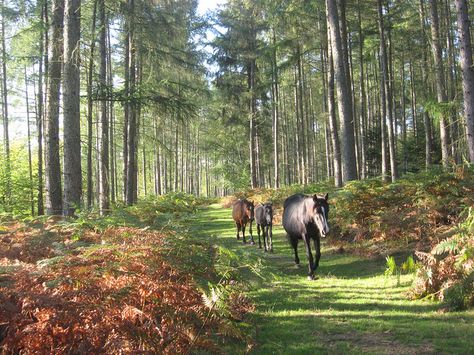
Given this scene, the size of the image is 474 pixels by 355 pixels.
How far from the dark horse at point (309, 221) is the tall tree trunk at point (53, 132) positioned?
6934 millimetres

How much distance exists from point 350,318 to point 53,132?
32.8ft

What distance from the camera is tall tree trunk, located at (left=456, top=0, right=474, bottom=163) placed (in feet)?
31.4

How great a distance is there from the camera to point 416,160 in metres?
29.8

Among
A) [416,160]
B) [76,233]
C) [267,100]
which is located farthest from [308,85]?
[76,233]

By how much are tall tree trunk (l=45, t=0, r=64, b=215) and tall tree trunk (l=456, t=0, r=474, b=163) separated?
10784 millimetres

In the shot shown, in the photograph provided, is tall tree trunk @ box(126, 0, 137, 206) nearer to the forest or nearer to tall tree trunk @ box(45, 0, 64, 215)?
the forest

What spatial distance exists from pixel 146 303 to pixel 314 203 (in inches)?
178

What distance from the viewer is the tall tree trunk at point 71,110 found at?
33.1 ft

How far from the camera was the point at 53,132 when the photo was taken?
462 inches

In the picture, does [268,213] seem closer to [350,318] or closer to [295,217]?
[295,217]

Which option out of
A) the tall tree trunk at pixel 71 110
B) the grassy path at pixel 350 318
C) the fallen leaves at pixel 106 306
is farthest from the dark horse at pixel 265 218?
the fallen leaves at pixel 106 306

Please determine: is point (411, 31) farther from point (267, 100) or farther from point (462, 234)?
point (462, 234)

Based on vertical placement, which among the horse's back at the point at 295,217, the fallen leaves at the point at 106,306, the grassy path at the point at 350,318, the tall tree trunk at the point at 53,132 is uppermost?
the tall tree trunk at the point at 53,132

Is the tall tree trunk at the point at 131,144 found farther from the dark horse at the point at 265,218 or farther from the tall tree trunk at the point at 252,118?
the tall tree trunk at the point at 252,118
